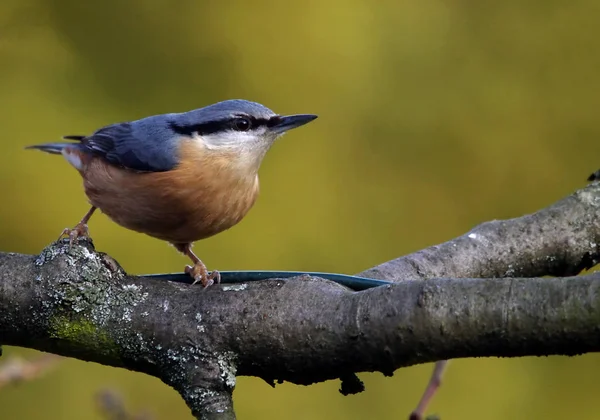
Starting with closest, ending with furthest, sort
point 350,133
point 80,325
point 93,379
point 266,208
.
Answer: point 80,325 → point 93,379 → point 266,208 → point 350,133

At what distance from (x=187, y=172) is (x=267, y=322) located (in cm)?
110

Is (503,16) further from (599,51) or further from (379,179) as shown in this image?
(379,179)

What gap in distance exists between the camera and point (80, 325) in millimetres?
1681

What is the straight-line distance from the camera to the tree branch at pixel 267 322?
1.30 meters

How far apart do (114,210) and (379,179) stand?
5.98 feet

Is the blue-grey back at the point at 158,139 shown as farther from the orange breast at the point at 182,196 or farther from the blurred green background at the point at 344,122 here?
the blurred green background at the point at 344,122

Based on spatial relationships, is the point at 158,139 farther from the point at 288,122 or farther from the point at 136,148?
the point at 288,122

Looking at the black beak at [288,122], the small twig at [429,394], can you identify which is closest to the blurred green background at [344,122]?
the black beak at [288,122]

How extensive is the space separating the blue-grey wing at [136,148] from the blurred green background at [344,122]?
102cm

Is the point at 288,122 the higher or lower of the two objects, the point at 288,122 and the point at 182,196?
the higher

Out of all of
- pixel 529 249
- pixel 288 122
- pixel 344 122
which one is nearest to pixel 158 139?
pixel 288 122

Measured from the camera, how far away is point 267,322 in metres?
1.56

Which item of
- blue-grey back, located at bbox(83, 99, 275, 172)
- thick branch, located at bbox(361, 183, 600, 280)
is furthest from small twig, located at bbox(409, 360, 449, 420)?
blue-grey back, located at bbox(83, 99, 275, 172)

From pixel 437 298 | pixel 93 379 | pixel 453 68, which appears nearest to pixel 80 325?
pixel 437 298
